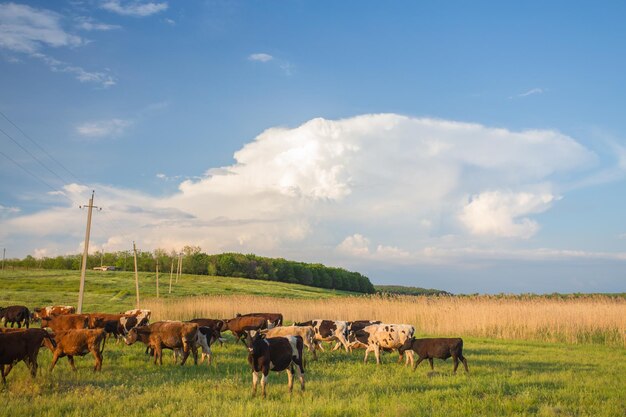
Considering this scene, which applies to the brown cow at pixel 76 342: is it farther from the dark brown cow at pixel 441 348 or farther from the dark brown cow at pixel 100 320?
the dark brown cow at pixel 441 348

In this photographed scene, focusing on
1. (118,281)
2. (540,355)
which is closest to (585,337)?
(540,355)

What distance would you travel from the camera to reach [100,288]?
6769 centimetres

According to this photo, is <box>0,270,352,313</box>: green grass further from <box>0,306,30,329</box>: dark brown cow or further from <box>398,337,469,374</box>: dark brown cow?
<box>398,337,469,374</box>: dark brown cow

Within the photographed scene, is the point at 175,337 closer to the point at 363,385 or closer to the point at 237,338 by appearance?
the point at 363,385

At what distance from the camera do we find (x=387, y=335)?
17750 mm

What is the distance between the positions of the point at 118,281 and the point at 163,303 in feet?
121

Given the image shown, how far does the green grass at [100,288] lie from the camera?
165 feet

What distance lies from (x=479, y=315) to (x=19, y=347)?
23451mm

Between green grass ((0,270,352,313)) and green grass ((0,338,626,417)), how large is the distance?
31.6m

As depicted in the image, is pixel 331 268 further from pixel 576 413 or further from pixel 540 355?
pixel 576 413

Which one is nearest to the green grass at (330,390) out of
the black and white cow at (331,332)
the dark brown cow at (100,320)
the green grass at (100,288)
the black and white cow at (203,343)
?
the black and white cow at (203,343)

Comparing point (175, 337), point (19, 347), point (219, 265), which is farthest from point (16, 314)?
point (219, 265)

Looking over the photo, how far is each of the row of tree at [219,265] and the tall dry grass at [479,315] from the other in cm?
5986

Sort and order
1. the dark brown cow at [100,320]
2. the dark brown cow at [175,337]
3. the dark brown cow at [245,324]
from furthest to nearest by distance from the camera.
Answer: the dark brown cow at [245,324], the dark brown cow at [100,320], the dark brown cow at [175,337]
